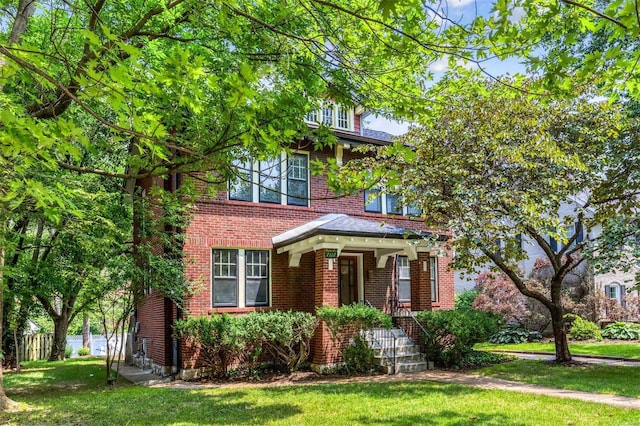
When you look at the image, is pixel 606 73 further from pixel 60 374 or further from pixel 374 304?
pixel 60 374

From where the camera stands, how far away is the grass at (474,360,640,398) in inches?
378

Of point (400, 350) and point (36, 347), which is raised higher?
point (400, 350)

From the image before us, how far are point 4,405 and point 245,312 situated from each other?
19.4 ft

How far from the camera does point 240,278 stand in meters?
13.3

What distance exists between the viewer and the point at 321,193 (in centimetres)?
1486

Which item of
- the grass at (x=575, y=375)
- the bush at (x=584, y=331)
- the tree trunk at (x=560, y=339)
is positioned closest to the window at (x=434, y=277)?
the grass at (x=575, y=375)

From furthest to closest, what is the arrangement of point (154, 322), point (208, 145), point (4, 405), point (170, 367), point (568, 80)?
1. point (154, 322)
2. point (170, 367)
3. point (4, 405)
4. point (208, 145)
5. point (568, 80)

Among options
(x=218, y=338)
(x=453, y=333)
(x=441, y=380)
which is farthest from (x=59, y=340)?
(x=441, y=380)

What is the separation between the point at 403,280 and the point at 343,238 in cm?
437

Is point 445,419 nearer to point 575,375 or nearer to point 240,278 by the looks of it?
point 575,375

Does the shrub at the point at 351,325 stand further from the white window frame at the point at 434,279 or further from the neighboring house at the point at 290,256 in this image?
the white window frame at the point at 434,279

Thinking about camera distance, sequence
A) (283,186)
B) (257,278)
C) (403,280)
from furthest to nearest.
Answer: (403,280), (283,186), (257,278)

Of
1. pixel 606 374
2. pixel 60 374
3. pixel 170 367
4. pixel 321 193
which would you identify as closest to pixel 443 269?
pixel 321 193

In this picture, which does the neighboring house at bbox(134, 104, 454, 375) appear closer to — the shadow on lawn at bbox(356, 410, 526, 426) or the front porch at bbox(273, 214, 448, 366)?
the front porch at bbox(273, 214, 448, 366)
